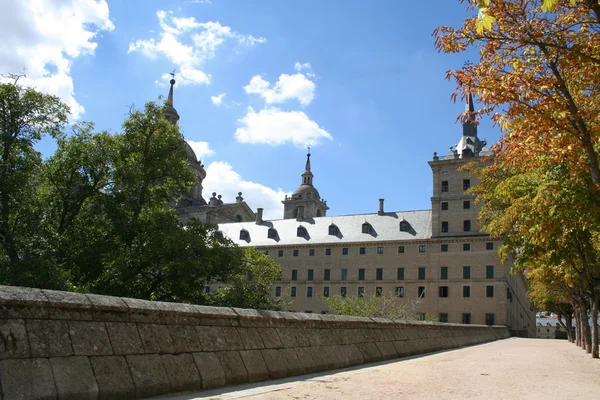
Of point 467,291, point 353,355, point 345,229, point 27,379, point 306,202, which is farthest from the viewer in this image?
point 306,202

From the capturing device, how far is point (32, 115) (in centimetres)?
2706

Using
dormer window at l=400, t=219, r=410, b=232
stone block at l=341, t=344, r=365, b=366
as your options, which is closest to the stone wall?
stone block at l=341, t=344, r=365, b=366

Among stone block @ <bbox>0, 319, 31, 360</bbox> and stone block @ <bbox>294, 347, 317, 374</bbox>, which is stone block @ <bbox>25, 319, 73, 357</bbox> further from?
stone block @ <bbox>294, 347, 317, 374</bbox>

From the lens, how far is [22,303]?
4840mm

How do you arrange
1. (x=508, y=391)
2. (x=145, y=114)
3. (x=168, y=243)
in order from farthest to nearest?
(x=145, y=114), (x=168, y=243), (x=508, y=391)

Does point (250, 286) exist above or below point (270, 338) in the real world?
above

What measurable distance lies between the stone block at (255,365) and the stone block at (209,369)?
1.82 ft

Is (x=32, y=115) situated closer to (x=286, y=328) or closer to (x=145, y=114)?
(x=145, y=114)

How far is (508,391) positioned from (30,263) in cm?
2116

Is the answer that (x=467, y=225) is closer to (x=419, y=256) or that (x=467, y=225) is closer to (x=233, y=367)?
(x=419, y=256)

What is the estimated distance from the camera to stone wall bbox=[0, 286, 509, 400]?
4699mm

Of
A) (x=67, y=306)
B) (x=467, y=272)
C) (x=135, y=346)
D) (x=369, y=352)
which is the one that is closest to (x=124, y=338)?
(x=135, y=346)

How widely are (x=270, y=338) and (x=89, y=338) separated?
10.7ft

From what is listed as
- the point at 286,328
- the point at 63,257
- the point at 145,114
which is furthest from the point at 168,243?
the point at 286,328
